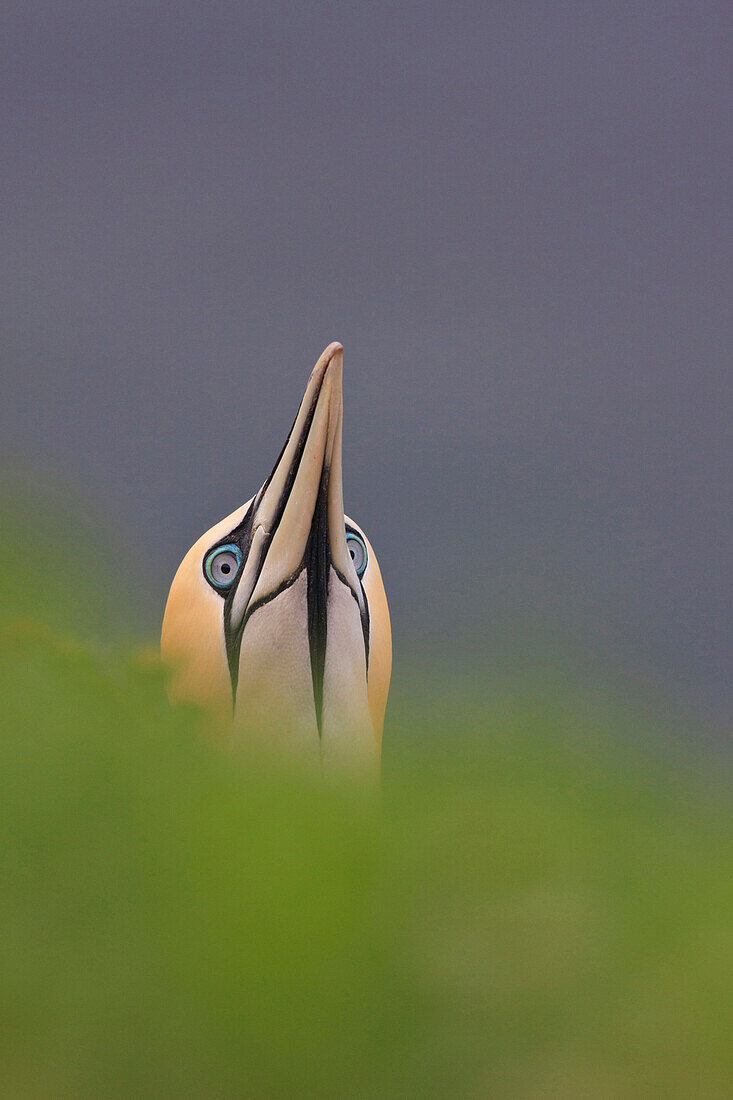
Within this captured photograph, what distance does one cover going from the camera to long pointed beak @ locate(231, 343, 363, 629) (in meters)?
0.99

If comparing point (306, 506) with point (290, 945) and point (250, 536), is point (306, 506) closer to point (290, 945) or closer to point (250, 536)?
point (250, 536)

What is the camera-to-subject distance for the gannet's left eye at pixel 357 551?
3.75ft

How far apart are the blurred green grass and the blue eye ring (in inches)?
38.1

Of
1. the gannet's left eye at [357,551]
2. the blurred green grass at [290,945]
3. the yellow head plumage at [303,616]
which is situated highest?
the gannet's left eye at [357,551]

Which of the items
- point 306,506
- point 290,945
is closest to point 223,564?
point 306,506

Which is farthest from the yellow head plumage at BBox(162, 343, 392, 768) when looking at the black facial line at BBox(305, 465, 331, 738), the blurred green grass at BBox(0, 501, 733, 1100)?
the blurred green grass at BBox(0, 501, 733, 1100)

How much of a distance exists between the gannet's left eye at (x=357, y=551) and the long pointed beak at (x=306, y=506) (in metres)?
0.06

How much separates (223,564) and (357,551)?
15 centimetres

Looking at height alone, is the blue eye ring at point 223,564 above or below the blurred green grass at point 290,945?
above

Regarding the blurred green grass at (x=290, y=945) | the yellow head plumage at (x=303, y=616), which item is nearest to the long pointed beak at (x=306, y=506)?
the yellow head plumage at (x=303, y=616)

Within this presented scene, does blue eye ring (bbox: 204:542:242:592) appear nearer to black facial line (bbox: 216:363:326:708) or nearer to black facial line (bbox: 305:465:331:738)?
black facial line (bbox: 216:363:326:708)

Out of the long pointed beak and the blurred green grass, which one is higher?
the long pointed beak

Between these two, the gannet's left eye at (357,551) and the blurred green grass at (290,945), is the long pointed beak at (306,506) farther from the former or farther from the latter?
the blurred green grass at (290,945)

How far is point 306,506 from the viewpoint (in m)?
1.02
